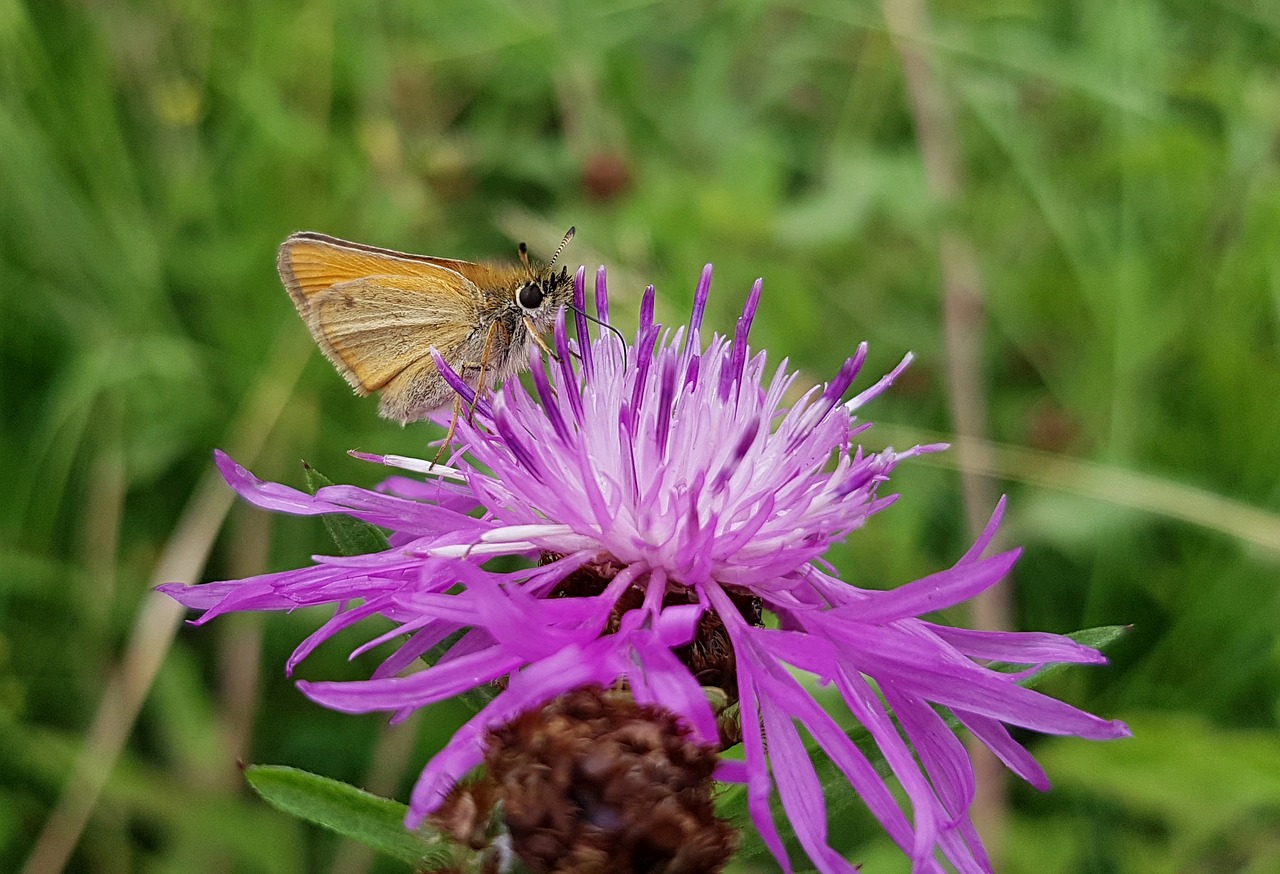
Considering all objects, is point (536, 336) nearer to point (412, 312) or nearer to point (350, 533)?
point (412, 312)

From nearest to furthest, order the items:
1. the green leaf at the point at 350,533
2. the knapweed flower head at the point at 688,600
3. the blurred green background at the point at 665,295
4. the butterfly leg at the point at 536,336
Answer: the knapweed flower head at the point at 688,600 → the green leaf at the point at 350,533 → the butterfly leg at the point at 536,336 → the blurred green background at the point at 665,295

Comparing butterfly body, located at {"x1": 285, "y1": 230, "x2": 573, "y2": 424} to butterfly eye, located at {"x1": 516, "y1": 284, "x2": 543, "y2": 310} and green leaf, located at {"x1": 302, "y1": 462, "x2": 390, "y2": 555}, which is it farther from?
green leaf, located at {"x1": 302, "y1": 462, "x2": 390, "y2": 555}

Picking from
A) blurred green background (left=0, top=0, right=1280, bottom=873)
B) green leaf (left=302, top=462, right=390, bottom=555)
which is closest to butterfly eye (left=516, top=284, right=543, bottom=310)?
green leaf (left=302, top=462, right=390, bottom=555)

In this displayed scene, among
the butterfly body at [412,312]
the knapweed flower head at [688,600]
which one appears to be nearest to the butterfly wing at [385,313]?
the butterfly body at [412,312]

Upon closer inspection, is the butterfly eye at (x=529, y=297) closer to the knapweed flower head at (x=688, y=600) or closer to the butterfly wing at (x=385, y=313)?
the butterfly wing at (x=385, y=313)

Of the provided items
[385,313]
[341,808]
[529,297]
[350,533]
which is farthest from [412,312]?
[341,808]

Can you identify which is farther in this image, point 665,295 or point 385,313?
point 665,295
